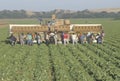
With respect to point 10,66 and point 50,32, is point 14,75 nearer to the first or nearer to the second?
point 10,66

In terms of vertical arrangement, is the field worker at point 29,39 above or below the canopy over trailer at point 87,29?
below

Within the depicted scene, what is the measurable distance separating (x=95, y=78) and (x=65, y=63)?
4.18m

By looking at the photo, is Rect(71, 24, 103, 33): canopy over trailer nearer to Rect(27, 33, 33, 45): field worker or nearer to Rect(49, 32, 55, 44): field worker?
Rect(49, 32, 55, 44): field worker

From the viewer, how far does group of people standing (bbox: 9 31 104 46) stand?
97.1 feet

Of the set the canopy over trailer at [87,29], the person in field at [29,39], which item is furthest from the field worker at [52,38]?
the canopy over trailer at [87,29]

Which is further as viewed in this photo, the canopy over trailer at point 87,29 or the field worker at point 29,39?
the canopy over trailer at point 87,29

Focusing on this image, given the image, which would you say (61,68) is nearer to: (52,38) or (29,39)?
(29,39)

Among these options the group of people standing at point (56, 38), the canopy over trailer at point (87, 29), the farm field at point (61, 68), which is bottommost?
the group of people standing at point (56, 38)

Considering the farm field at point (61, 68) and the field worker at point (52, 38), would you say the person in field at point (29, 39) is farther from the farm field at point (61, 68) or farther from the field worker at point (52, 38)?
the farm field at point (61, 68)

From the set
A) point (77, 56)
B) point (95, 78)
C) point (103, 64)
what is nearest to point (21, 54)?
point (77, 56)

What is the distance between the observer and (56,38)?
29.5m

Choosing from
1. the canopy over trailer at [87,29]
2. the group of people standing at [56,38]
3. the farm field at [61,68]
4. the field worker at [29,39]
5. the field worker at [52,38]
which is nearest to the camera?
the farm field at [61,68]

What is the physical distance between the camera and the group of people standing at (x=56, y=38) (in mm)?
29609

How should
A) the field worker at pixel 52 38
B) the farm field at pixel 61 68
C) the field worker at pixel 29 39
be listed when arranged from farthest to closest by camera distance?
the field worker at pixel 52 38, the field worker at pixel 29 39, the farm field at pixel 61 68
